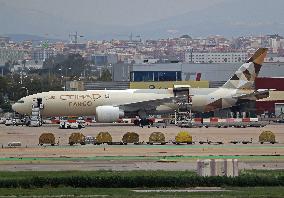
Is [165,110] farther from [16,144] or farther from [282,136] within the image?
[16,144]

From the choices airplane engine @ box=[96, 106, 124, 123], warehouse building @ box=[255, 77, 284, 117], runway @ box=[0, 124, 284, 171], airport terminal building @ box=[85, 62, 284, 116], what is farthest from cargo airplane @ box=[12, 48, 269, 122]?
runway @ box=[0, 124, 284, 171]

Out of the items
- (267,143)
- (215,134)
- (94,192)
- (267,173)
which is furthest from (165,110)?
(94,192)

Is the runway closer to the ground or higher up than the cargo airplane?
closer to the ground

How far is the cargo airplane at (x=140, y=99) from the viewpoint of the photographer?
97.8 m

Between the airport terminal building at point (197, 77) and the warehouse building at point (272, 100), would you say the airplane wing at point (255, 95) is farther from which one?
the airport terminal building at point (197, 77)

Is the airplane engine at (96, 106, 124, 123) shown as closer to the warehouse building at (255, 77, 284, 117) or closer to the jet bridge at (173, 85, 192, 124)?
the jet bridge at (173, 85, 192, 124)

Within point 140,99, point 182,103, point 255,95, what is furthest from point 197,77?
point 140,99

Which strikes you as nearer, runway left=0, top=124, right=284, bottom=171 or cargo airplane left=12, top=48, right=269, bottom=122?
runway left=0, top=124, right=284, bottom=171

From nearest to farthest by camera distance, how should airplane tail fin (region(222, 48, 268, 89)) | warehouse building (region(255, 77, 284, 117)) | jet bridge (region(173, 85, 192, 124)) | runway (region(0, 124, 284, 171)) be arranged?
runway (region(0, 124, 284, 171)), jet bridge (region(173, 85, 192, 124)), airplane tail fin (region(222, 48, 268, 89)), warehouse building (region(255, 77, 284, 117))

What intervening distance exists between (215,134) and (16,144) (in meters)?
20.9

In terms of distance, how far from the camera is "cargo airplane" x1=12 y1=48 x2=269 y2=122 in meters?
97.8

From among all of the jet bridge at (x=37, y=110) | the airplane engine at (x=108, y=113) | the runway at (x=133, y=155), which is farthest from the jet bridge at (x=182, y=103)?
the runway at (x=133, y=155)

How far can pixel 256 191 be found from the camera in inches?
1455

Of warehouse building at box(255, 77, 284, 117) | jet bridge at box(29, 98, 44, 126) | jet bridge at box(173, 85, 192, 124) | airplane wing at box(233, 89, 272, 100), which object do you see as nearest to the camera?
jet bridge at box(29, 98, 44, 126)
